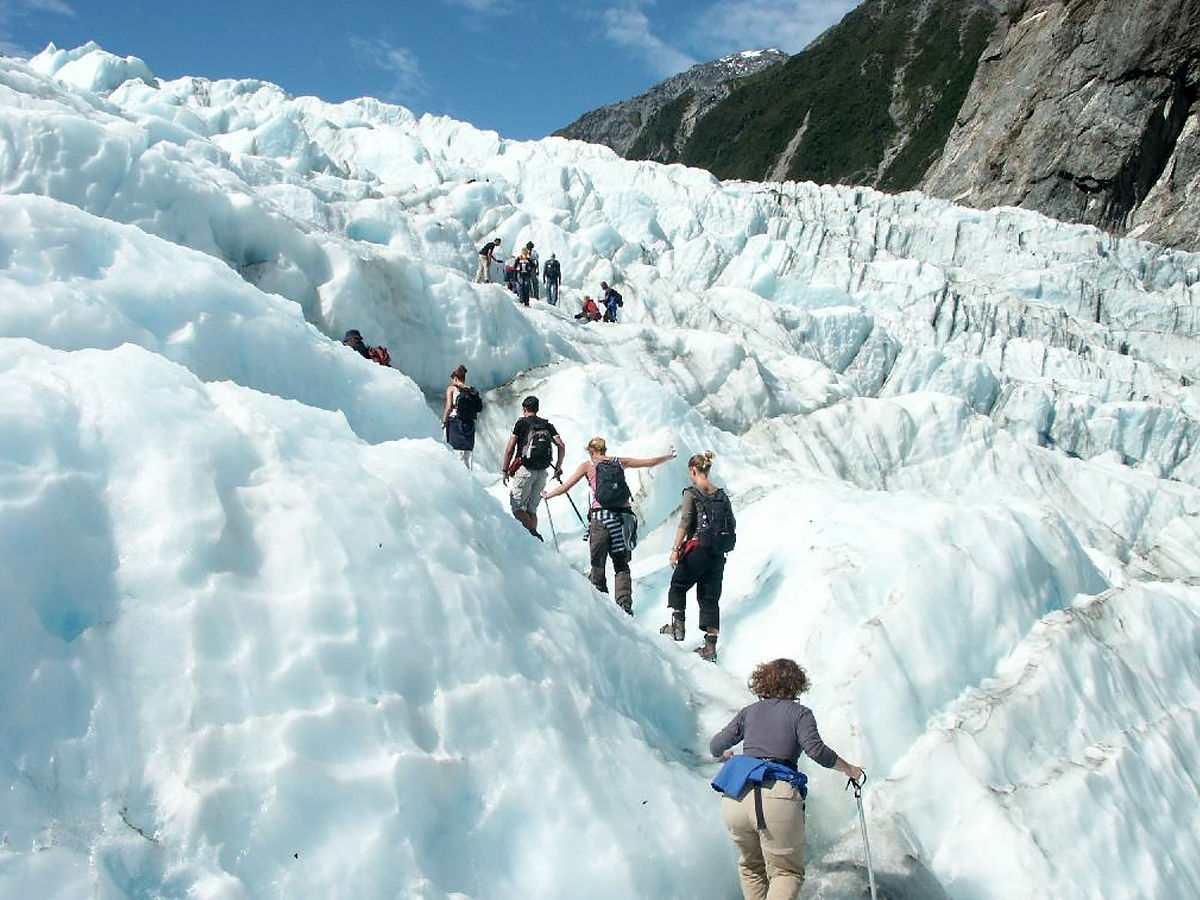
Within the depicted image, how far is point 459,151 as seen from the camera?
4034cm

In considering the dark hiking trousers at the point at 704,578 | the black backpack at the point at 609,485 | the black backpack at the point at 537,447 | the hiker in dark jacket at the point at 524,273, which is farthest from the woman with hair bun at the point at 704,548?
the hiker in dark jacket at the point at 524,273

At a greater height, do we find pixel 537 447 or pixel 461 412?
pixel 461 412

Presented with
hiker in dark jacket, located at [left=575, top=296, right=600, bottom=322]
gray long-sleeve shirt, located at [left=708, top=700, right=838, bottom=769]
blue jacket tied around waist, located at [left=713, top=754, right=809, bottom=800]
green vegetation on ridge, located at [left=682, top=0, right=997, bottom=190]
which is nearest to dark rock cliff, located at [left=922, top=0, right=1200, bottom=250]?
green vegetation on ridge, located at [left=682, top=0, right=997, bottom=190]

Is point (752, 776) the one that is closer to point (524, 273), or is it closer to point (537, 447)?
point (537, 447)

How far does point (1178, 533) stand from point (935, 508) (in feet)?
35.2

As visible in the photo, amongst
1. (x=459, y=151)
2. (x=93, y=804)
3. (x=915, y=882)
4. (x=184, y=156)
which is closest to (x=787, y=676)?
(x=915, y=882)

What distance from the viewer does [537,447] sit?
21.7 ft

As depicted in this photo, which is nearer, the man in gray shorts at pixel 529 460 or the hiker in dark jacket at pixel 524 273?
the man in gray shorts at pixel 529 460

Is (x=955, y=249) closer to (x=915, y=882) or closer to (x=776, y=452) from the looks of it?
(x=776, y=452)

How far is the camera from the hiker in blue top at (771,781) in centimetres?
334

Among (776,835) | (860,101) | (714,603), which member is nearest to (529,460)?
(714,603)

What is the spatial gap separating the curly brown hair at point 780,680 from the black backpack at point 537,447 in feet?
10.6

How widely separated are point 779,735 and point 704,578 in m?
2.20

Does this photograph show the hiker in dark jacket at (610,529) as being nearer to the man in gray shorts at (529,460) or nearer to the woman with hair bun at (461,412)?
the man in gray shorts at (529,460)
